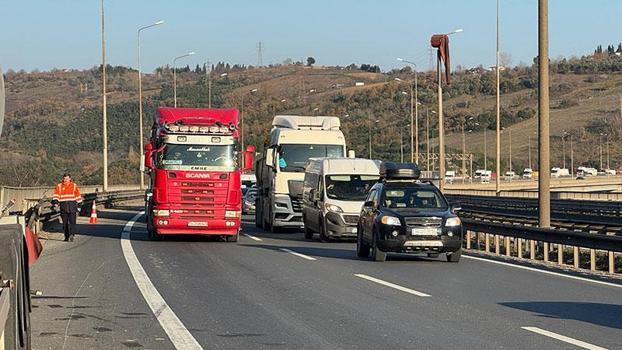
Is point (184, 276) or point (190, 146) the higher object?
point (190, 146)

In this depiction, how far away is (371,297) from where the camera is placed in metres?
15.5

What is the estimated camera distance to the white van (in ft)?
98.3

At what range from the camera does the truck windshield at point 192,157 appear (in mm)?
29228

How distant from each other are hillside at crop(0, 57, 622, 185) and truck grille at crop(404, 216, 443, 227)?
3028 inches

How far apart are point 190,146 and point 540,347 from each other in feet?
63.5

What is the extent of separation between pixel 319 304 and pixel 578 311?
320 cm

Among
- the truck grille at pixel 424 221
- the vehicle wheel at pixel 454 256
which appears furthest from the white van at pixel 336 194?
the truck grille at pixel 424 221

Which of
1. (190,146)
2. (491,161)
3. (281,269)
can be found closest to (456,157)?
(491,161)

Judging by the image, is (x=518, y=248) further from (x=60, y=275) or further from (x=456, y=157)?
(x=456, y=157)

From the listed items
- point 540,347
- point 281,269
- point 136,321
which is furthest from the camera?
point 281,269

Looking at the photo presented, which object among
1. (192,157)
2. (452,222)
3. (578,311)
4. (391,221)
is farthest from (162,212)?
(578,311)

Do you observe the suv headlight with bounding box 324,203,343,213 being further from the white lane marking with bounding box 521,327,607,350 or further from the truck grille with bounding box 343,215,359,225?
the white lane marking with bounding box 521,327,607,350

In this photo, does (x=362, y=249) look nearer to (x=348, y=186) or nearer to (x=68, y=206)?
(x=348, y=186)

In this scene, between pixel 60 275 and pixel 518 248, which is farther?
pixel 518 248
